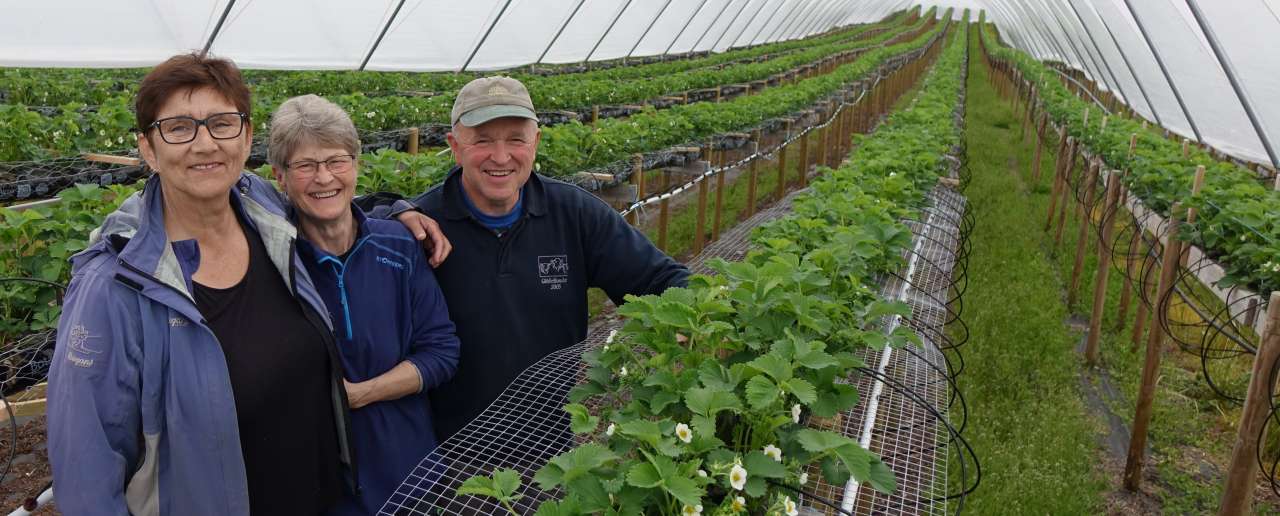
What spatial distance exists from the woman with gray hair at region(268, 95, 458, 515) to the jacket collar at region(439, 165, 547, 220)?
0.23m

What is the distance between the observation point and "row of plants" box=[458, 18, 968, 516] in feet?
4.90

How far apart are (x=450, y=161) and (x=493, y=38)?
992 cm

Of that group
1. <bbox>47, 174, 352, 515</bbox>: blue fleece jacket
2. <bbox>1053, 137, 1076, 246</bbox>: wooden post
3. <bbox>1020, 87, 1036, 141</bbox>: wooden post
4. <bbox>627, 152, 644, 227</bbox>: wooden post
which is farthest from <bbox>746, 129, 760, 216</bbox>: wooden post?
<bbox>1020, 87, 1036, 141</bbox>: wooden post

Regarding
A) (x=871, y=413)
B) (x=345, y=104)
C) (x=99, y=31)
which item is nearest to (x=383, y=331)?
(x=871, y=413)

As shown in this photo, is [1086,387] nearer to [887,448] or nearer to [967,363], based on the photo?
[967,363]

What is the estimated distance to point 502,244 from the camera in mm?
2424

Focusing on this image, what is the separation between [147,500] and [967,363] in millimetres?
5473

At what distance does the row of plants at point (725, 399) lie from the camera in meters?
1.49

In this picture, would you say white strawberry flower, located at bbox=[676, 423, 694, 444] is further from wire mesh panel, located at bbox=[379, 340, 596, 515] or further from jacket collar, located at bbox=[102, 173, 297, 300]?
jacket collar, located at bbox=[102, 173, 297, 300]

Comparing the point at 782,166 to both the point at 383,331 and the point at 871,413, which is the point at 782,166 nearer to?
the point at 871,413

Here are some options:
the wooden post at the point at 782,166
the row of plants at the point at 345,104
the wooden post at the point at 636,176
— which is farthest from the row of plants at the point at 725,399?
the wooden post at the point at 782,166

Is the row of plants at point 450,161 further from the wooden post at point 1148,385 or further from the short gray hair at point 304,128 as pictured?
the wooden post at point 1148,385

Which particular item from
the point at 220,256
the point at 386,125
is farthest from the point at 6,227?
the point at 386,125

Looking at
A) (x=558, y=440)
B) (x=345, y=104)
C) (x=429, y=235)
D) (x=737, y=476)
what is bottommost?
(x=558, y=440)
